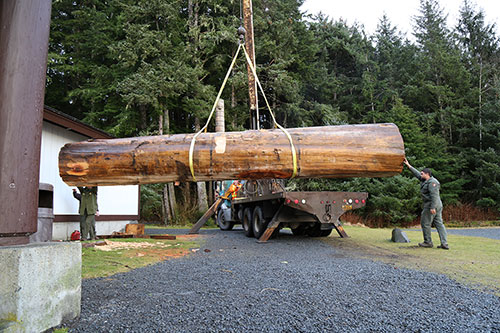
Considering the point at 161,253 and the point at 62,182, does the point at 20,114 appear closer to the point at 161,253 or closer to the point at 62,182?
the point at 161,253

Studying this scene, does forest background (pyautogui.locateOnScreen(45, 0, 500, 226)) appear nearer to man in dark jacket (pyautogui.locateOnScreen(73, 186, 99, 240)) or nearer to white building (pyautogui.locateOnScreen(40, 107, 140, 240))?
white building (pyautogui.locateOnScreen(40, 107, 140, 240))

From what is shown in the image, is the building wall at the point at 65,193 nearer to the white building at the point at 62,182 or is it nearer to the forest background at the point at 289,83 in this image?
the white building at the point at 62,182

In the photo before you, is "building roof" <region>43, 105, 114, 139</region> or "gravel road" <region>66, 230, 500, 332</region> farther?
"building roof" <region>43, 105, 114, 139</region>

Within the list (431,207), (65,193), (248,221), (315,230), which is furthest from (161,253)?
(431,207)

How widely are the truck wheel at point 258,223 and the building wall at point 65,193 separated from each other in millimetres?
4826

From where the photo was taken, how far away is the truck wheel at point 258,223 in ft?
30.5

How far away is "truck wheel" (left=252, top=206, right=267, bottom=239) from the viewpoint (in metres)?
9.29

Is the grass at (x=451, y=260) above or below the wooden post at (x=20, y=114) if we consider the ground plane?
below

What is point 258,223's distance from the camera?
31.3ft

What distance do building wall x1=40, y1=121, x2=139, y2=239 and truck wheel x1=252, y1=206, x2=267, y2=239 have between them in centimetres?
483

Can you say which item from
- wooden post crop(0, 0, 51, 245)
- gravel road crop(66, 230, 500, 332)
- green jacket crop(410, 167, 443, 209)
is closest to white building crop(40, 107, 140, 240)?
gravel road crop(66, 230, 500, 332)

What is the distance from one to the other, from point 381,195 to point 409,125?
6.47m

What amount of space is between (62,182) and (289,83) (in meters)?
14.2

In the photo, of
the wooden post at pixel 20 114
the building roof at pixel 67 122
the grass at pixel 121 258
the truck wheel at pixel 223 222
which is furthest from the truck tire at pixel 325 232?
the wooden post at pixel 20 114
